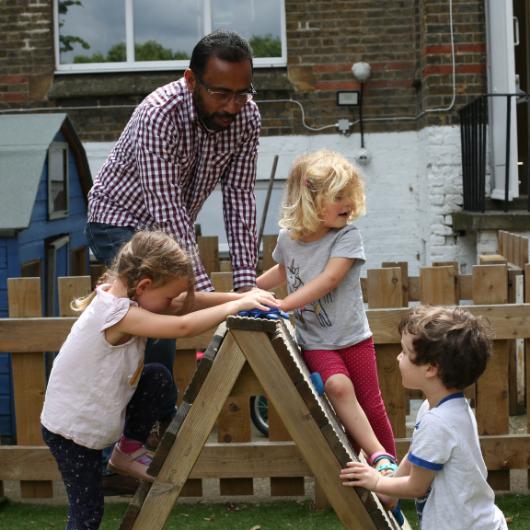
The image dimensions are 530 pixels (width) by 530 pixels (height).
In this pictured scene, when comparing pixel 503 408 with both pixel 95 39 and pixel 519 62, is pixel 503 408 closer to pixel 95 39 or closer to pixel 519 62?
pixel 519 62

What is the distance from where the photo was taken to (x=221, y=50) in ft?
11.1

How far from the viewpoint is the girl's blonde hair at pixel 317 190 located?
3.56 meters

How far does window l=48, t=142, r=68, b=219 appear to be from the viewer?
6520 mm

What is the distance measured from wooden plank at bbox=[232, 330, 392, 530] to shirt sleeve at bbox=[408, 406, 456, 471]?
0.29 metres

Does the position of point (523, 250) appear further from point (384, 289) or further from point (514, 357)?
point (384, 289)

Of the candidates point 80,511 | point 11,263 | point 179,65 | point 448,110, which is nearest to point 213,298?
point 80,511

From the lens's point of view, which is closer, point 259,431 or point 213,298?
point 213,298

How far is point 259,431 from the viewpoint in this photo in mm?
6043

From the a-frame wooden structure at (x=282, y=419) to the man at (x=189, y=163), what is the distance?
451 millimetres

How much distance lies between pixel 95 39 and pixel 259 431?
18.9 ft

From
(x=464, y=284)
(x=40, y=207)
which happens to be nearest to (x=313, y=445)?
(x=464, y=284)

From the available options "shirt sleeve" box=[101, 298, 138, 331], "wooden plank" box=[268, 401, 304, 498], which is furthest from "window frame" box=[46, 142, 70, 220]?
"shirt sleeve" box=[101, 298, 138, 331]

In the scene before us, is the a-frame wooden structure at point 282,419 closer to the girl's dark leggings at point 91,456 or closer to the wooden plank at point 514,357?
the girl's dark leggings at point 91,456

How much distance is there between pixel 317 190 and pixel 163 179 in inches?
20.6
